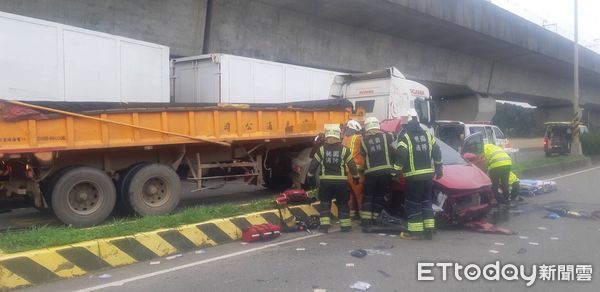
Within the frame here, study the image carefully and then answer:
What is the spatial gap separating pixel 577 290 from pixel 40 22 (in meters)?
7.79

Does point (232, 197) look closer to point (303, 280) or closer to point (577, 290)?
point (303, 280)

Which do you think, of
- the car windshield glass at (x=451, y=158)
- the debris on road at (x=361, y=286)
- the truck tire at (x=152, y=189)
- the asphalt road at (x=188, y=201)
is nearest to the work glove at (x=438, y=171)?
the car windshield glass at (x=451, y=158)

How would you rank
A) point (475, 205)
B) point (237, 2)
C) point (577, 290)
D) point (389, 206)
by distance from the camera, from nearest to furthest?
point (577, 290) < point (475, 205) < point (389, 206) < point (237, 2)

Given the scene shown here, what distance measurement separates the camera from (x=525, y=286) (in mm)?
4906

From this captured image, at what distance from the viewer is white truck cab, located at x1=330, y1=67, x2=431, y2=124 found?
1203 cm

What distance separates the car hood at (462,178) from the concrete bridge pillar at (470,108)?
888 inches

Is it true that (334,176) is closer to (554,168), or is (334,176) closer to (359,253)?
(359,253)

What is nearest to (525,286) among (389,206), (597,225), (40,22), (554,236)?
(554,236)

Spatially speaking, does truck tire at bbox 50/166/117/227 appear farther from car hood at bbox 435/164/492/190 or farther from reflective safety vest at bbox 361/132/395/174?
car hood at bbox 435/164/492/190

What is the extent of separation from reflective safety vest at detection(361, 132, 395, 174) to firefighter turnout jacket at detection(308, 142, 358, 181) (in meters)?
0.23

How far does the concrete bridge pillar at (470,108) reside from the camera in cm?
2936

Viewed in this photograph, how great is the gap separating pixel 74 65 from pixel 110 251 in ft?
12.9

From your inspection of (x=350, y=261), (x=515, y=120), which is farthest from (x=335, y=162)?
(x=515, y=120)

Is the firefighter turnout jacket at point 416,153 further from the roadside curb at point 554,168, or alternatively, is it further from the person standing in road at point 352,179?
the roadside curb at point 554,168
